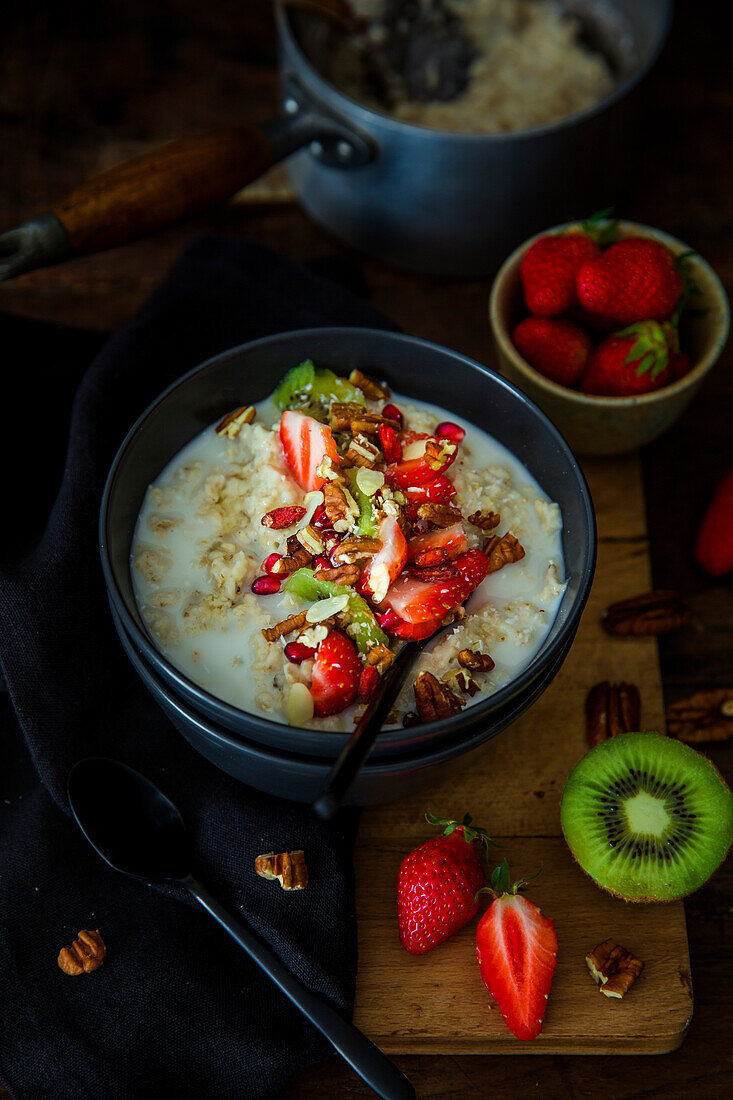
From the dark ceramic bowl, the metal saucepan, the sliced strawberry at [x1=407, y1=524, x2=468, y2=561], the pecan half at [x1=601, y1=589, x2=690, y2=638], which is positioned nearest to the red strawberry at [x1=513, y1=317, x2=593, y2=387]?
the dark ceramic bowl

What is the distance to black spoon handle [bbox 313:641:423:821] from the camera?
1.25 metres

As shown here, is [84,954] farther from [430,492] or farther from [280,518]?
[430,492]

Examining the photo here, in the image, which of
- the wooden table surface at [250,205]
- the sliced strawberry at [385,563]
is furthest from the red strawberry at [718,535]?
the sliced strawberry at [385,563]

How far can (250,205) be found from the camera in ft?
7.92

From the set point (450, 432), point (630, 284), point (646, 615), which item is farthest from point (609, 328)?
point (646, 615)

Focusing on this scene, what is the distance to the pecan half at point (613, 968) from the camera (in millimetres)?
1532

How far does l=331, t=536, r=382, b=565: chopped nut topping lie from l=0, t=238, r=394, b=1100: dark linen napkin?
0.42 metres

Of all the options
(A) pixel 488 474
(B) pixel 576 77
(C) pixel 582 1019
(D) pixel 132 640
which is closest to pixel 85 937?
(D) pixel 132 640

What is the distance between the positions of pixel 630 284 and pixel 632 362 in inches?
5.4

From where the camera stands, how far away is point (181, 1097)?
1.47 m

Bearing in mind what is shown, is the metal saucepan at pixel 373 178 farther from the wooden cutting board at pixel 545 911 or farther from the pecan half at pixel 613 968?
the pecan half at pixel 613 968

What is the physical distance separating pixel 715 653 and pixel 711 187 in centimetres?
119

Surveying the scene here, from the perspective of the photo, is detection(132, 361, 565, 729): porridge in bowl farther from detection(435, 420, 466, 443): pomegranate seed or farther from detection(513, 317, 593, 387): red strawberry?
detection(513, 317, 593, 387): red strawberry

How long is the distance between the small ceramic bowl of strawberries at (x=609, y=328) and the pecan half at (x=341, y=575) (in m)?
0.62
